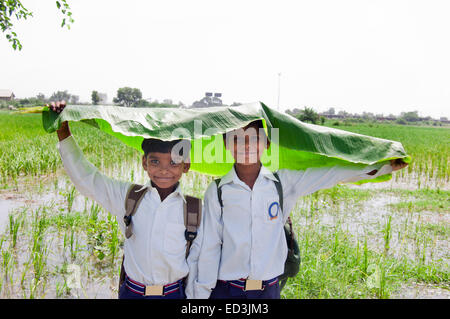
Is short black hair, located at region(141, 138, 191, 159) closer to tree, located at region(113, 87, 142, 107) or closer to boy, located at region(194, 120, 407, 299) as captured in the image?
boy, located at region(194, 120, 407, 299)

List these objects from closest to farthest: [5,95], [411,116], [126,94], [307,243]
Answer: [307,243] → [5,95] → [126,94] → [411,116]

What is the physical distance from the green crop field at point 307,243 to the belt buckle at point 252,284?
4.52 feet

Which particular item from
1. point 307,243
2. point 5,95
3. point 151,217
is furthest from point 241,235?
point 5,95

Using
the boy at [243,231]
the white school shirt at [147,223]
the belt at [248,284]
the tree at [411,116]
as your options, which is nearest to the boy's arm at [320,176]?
the boy at [243,231]

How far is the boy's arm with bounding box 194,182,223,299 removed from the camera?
1733 mm

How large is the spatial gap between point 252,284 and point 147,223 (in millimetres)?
682

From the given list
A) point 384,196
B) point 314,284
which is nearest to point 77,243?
point 314,284

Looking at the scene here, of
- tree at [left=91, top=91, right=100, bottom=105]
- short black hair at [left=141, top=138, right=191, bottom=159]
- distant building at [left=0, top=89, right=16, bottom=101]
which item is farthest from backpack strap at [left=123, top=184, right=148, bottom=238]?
distant building at [left=0, top=89, right=16, bottom=101]

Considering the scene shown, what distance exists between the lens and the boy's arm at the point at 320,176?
1.95 m

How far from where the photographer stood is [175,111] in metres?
1.70

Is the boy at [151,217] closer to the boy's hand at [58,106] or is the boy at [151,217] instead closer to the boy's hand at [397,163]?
the boy's hand at [58,106]

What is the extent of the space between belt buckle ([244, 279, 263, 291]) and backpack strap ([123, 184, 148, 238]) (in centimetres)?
71

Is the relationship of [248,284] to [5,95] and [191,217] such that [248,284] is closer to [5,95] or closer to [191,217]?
[191,217]

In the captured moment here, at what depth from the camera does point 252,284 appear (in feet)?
5.83
